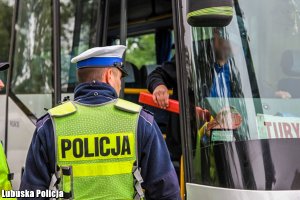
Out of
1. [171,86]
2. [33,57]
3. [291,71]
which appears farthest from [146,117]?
[33,57]

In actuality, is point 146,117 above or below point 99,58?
below

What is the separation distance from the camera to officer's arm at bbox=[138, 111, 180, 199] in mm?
2752

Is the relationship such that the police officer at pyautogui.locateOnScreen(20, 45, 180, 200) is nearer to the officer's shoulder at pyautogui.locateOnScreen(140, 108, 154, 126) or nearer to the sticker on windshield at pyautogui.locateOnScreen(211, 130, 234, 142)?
the officer's shoulder at pyautogui.locateOnScreen(140, 108, 154, 126)

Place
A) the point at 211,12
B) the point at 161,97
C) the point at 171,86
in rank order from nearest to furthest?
the point at 211,12, the point at 161,97, the point at 171,86

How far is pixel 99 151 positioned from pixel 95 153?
2 centimetres

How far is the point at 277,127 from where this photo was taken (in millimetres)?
3387

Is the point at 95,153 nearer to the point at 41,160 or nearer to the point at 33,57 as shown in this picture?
the point at 41,160

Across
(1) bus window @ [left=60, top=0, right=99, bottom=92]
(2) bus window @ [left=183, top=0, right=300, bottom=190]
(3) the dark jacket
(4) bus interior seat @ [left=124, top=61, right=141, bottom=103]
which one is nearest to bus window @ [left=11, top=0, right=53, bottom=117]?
(1) bus window @ [left=60, top=0, right=99, bottom=92]

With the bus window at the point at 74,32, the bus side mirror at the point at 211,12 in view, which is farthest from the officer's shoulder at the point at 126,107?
the bus window at the point at 74,32

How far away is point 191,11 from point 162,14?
157 inches

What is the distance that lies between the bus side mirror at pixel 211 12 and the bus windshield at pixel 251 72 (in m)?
0.41

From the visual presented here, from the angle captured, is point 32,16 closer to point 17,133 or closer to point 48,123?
point 17,133

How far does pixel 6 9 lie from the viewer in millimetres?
6023

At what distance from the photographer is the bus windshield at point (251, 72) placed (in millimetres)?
3434
